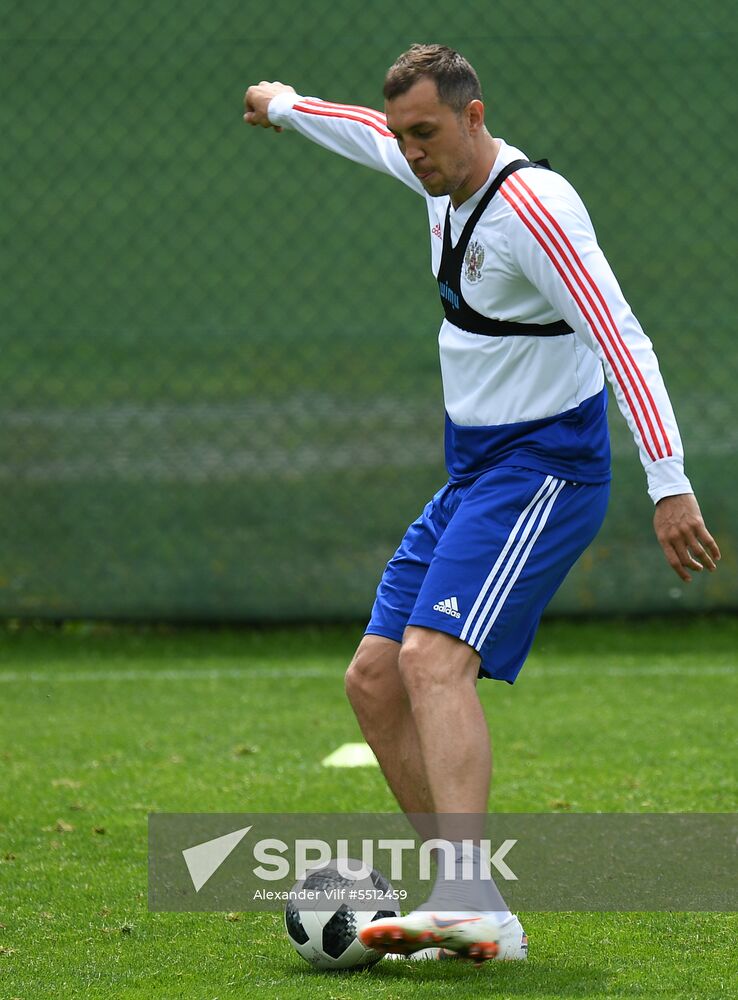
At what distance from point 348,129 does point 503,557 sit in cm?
137

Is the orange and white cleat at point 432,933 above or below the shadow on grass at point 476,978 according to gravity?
above

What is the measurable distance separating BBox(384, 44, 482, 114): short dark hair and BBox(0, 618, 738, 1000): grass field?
1892 millimetres

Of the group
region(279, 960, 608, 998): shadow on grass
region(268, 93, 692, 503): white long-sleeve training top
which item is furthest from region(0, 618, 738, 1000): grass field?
region(268, 93, 692, 503): white long-sleeve training top

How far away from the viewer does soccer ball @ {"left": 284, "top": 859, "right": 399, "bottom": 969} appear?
3363mm

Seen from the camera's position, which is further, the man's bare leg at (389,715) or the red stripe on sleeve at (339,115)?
the red stripe on sleeve at (339,115)

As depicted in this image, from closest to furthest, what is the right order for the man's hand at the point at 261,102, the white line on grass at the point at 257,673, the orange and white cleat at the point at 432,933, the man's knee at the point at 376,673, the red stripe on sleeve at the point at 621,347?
1. the orange and white cleat at the point at 432,933
2. the red stripe on sleeve at the point at 621,347
3. the man's knee at the point at 376,673
4. the man's hand at the point at 261,102
5. the white line on grass at the point at 257,673

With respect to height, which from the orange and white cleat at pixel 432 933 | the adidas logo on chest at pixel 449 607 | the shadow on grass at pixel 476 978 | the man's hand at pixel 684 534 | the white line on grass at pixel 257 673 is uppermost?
the man's hand at pixel 684 534

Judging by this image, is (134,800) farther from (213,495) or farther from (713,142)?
(713,142)

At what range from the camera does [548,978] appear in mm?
3281

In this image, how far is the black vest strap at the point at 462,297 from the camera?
345cm

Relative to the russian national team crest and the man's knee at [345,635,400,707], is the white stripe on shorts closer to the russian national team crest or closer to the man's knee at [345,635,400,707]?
the man's knee at [345,635,400,707]

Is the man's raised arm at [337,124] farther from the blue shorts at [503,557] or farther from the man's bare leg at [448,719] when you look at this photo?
the man's bare leg at [448,719]

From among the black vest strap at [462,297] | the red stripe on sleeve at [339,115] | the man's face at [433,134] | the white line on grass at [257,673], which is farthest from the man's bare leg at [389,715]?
the white line on grass at [257,673]

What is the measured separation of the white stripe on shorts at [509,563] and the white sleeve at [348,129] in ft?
3.11
